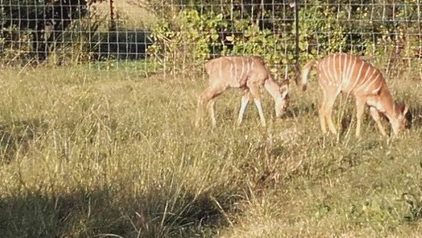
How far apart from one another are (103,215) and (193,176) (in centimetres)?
94

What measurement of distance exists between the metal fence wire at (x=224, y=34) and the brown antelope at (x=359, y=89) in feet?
10.9

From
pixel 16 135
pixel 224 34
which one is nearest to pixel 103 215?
pixel 16 135

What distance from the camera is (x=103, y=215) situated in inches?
254

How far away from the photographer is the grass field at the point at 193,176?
638 cm

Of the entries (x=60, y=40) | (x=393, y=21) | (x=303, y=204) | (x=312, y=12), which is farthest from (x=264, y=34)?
(x=303, y=204)

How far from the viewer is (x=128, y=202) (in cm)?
662

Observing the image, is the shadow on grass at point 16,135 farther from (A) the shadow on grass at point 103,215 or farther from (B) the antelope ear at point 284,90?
(B) the antelope ear at point 284,90

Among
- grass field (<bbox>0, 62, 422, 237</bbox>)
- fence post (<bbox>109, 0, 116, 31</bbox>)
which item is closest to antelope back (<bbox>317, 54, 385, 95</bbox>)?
grass field (<bbox>0, 62, 422, 237</bbox>)

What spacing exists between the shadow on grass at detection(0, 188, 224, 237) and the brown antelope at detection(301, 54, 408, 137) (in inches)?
122

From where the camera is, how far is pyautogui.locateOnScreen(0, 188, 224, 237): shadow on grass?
6.23 m

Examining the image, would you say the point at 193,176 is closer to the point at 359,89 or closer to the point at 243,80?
the point at 359,89

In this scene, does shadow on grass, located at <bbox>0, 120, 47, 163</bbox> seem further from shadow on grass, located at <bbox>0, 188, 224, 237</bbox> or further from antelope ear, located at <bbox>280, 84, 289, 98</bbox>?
antelope ear, located at <bbox>280, 84, 289, 98</bbox>

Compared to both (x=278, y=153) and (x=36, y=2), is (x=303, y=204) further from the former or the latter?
(x=36, y=2)

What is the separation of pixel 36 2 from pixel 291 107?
18.9 feet
